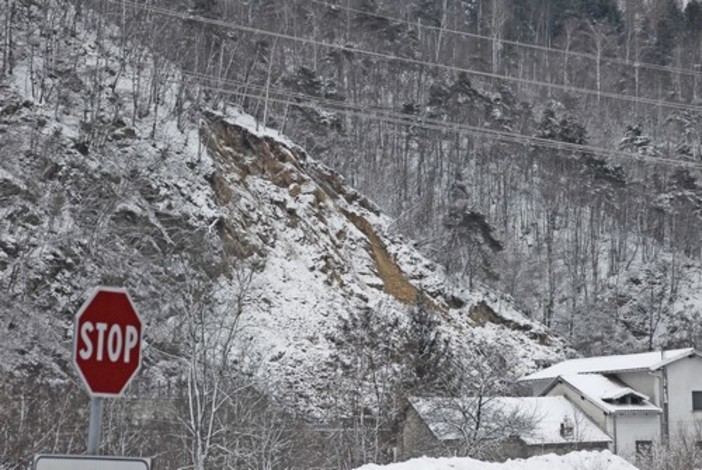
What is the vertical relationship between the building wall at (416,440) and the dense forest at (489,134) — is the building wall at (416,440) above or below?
below

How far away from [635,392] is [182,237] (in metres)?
21.2

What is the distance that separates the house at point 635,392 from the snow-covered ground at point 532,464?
24218 mm

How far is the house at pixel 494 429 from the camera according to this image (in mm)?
34188

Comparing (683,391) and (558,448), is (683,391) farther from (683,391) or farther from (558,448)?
(558,448)

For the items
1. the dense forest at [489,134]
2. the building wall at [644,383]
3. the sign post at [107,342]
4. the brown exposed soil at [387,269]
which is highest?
the dense forest at [489,134]

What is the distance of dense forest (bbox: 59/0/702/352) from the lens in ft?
199

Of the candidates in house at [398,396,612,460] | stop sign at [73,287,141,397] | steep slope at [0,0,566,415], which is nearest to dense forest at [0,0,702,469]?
steep slope at [0,0,566,415]

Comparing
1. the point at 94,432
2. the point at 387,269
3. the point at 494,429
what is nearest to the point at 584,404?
the point at 494,429

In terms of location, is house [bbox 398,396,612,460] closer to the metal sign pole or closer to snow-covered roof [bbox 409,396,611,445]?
snow-covered roof [bbox 409,396,611,445]

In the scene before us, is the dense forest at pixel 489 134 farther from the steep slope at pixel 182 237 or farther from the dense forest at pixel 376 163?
the steep slope at pixel 182 237

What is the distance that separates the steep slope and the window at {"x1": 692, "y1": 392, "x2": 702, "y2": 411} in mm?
8530

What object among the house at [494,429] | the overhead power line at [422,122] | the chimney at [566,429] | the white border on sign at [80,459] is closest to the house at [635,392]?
the house at [494,429]

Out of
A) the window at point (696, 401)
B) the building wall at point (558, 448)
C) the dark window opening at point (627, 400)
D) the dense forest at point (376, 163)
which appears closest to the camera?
the dense forest at point (376, 163)

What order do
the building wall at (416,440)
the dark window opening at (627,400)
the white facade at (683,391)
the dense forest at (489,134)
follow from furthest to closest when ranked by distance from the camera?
the dense forest at (489,134), the white facade at (683,391), the dark window opening at (627,400), the building wall at (416,440)
